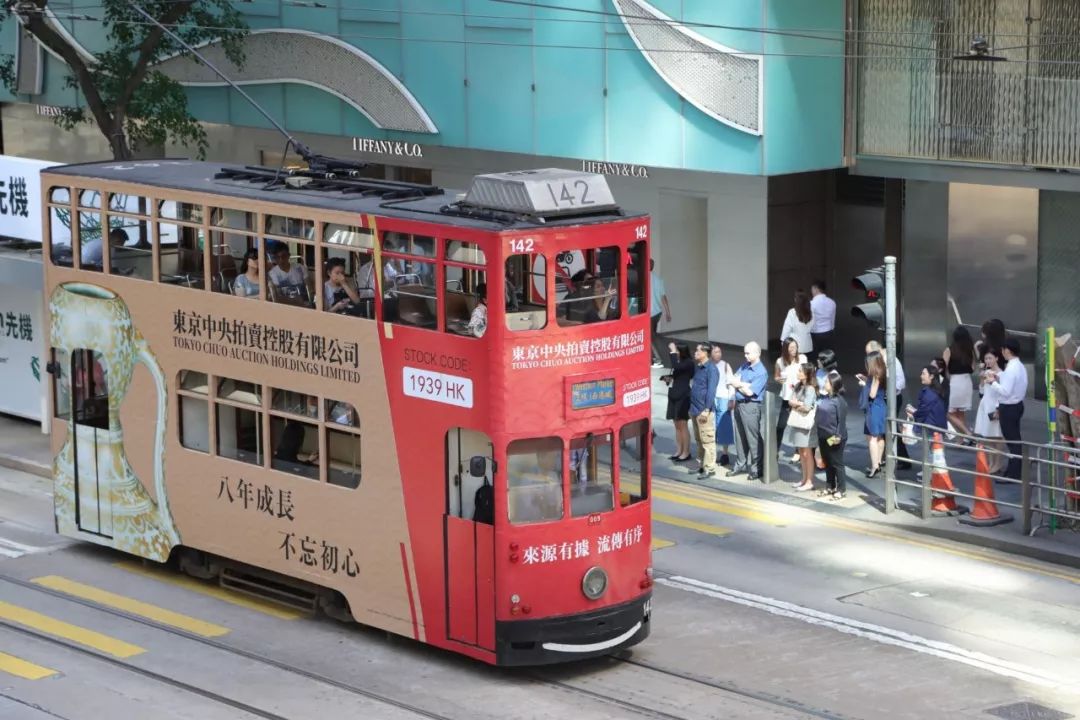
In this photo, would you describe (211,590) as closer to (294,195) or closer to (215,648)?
(215,648)

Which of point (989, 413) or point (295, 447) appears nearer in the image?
point (295, 447)

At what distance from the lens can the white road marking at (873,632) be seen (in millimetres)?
14945

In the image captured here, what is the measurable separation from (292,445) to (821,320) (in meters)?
10.4

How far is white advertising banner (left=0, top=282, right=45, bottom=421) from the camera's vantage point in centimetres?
2456

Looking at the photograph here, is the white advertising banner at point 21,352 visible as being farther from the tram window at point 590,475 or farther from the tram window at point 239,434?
the tram window at point 590,475

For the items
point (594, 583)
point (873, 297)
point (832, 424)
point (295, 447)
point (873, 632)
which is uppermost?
point (873, 297)

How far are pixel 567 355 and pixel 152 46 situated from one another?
16.9 meters

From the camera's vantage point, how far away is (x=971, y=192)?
25.2 metres

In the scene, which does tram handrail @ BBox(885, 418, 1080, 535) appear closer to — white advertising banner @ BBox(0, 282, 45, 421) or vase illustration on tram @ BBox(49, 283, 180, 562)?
vase illustration on tram @ BBox(49, 283, 180, 562)

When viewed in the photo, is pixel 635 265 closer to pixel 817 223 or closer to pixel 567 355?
pixel 567 355

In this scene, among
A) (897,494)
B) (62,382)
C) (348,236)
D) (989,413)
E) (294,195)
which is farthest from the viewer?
(897,494)

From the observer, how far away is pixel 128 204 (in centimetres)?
1709

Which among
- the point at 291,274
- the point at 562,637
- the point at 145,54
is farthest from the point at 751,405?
the point at 145,54

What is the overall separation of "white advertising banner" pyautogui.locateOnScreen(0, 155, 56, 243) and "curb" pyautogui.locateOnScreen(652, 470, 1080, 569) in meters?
8.36
